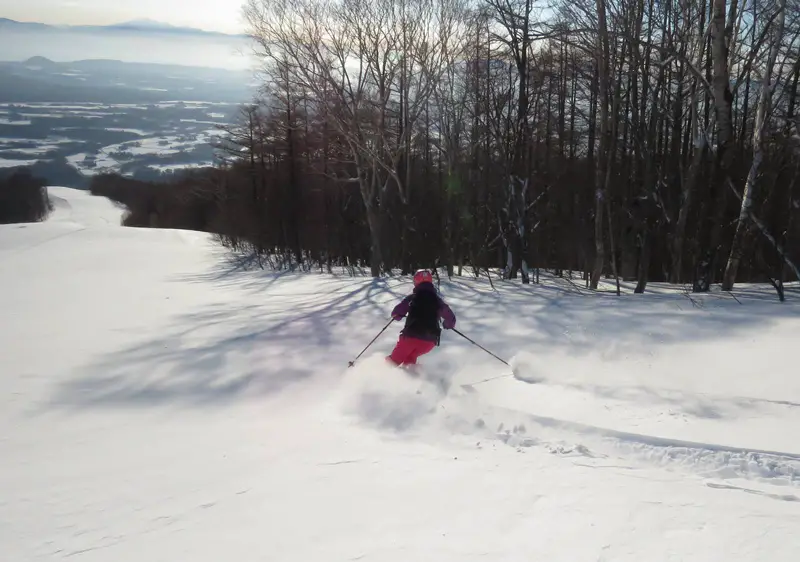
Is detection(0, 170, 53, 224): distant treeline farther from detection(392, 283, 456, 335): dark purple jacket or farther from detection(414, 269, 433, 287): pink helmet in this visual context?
detection(414, 269, 433, 287): pink helmet

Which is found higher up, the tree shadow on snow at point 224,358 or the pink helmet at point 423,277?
the pink helmet at point 423,277

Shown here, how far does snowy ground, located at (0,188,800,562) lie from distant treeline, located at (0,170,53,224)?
5791 centimetres

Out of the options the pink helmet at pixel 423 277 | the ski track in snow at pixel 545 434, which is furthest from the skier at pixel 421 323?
the ski track in snow at pixel 545 434

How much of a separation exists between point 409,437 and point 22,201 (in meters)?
69.5

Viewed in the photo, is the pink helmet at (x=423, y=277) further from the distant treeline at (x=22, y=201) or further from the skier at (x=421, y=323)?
the distant treeline at (x=22, y=201)

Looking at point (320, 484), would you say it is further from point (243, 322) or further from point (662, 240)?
point (662, 240)

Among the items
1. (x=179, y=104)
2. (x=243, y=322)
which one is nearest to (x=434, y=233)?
(x=243, y=322)

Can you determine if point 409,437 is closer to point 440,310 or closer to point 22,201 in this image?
point 440,310

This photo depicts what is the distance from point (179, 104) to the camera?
611 ft

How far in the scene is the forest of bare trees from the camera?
38.5ft

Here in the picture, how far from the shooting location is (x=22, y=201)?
59844 mm

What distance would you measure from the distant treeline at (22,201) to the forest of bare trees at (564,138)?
4194 cm

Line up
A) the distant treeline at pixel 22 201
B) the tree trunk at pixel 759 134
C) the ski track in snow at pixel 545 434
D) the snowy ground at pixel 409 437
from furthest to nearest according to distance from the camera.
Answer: the distant treeline at pixel 22 201 < the tree trunk at pixel 759 134 < the ski track in snow at pixel 545 434 < the snowy ground at pixel 409 437

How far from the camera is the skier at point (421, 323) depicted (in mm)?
6988
